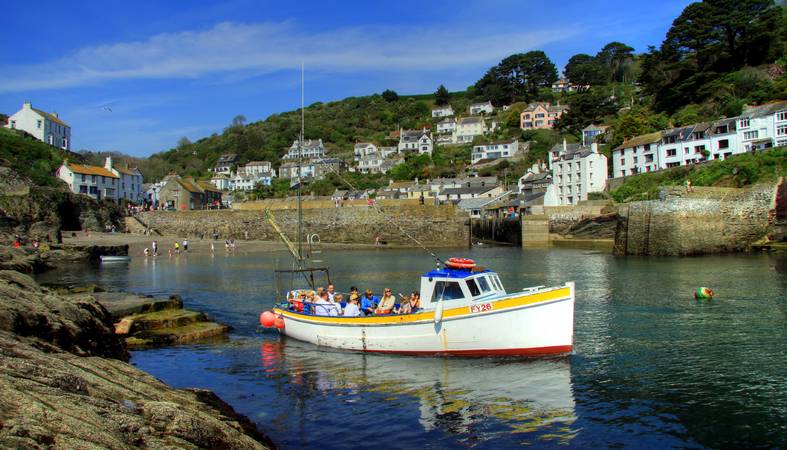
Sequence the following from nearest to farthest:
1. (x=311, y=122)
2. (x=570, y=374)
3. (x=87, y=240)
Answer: (x=570, y=374) < (x=87, y=240) < (x=311, y=122)

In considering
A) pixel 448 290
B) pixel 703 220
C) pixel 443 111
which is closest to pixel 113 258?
pixel 448 290

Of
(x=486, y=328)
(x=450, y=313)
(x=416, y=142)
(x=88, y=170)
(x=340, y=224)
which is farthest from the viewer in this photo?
(x=416, y=142)

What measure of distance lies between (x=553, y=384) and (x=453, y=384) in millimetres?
2167

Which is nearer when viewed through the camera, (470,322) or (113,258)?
(470,322)

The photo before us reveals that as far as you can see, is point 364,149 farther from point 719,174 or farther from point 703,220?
point 703,220

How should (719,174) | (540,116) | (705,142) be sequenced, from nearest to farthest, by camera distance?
(719,174) < (705,142) < (540,116)

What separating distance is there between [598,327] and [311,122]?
171 meters

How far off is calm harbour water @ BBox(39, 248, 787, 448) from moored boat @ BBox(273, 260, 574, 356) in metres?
0.44

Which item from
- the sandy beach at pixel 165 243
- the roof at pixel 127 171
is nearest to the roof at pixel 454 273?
the sandy beach at pixel 165 243

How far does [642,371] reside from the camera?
13.1m

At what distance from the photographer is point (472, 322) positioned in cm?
1399

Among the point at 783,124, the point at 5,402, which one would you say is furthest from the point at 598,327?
the point at 783,124

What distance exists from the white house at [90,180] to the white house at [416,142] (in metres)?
69.2

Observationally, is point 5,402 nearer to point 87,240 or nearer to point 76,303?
point 76,303
